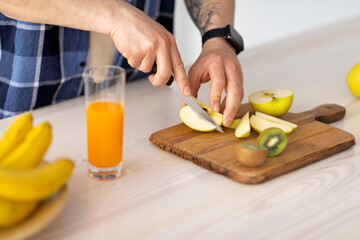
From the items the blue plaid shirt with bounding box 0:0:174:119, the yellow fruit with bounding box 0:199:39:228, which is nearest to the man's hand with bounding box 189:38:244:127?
the blue plaid shirt with bounding box 0:0:174:119

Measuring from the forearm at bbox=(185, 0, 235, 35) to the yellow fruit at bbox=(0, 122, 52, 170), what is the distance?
0.96 m

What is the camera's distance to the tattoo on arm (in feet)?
5.94

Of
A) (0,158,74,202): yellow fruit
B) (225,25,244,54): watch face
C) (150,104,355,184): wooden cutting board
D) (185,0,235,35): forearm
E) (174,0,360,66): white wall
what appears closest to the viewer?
(0,158,74,202): yellow fruit

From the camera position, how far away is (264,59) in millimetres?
2096

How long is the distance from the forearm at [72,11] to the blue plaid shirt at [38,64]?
11.3 inches

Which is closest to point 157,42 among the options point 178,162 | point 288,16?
point 178,162

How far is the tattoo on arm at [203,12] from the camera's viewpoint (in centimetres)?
181

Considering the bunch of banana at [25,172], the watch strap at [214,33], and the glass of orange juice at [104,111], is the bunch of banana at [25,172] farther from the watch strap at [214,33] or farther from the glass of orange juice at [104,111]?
the watch strap at [214,33]

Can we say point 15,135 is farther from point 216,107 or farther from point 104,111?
point 216,107

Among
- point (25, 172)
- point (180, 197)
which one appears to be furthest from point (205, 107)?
point (25, 172)

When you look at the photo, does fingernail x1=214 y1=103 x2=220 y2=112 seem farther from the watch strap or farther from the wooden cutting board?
the watch strap

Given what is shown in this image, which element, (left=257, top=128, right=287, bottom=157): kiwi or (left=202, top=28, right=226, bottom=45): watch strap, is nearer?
(left=257, top=128, right=287, bottom=157): kiwi

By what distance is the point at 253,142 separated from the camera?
1.34 meters

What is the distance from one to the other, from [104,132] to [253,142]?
432mm
